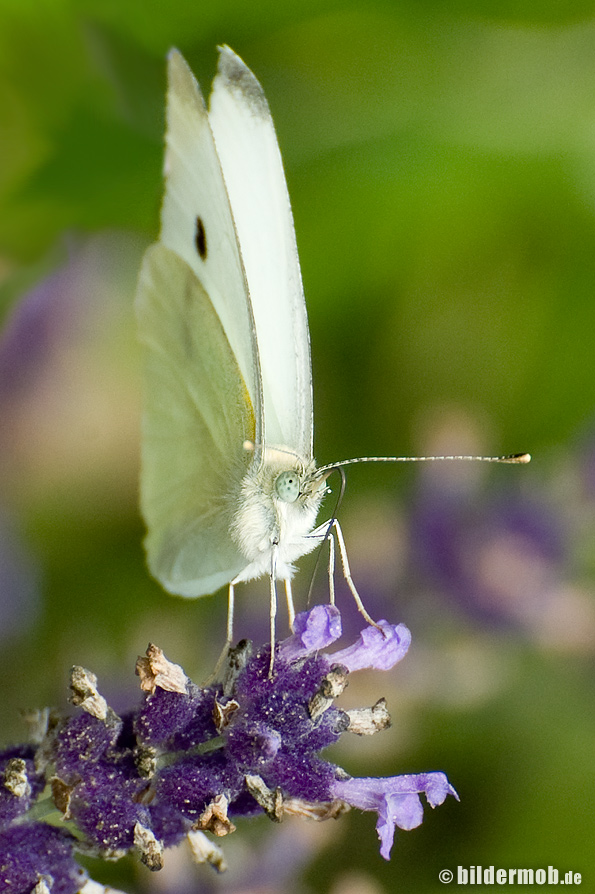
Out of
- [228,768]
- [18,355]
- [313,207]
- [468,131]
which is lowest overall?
[228,768]

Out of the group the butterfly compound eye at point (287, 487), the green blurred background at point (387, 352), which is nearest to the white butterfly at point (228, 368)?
the butterfly compound eye at point (287, 487)

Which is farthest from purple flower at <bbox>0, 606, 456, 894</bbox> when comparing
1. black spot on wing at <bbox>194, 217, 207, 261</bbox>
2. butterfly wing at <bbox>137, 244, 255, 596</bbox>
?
black spot on wing at <bbox>194, 217, 207, 261</bbox>

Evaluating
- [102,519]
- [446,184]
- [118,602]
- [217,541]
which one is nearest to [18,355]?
[102,519]

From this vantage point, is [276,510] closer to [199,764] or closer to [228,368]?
[228,368]

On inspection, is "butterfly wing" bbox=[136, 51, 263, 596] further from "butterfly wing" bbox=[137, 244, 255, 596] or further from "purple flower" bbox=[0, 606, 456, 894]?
"purple flower" bbox=[0, 606, 456, 894]

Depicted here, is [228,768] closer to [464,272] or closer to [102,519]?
[102,519]

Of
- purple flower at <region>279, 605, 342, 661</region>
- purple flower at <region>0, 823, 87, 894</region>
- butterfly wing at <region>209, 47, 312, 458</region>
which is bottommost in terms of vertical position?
purple flower at <region>0, 823, 87, 894</region>

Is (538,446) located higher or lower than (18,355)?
lower
